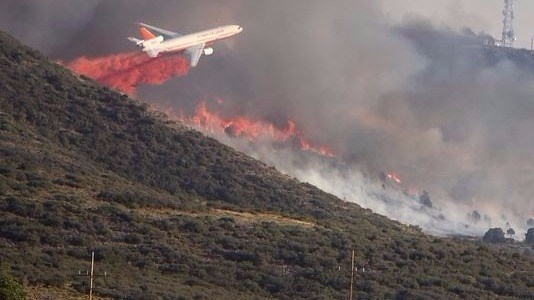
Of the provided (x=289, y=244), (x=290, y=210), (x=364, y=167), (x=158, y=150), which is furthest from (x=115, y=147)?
(x=364, y=167)

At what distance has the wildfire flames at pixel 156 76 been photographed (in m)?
154

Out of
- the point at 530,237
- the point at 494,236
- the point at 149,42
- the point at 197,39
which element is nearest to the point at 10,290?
the point at 149,42

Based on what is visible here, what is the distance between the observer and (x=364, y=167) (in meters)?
176

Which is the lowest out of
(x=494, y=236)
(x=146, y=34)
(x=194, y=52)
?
(x=494, y=236)

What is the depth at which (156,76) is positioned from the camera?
521ft

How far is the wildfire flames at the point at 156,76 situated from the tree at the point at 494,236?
2034 cm

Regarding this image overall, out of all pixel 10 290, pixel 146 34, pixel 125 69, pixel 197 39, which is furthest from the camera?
pixel 197 39

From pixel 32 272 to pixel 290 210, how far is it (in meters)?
37.6

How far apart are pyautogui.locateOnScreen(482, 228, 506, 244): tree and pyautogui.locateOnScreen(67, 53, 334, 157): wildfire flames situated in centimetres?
2034

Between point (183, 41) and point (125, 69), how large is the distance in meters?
5.57

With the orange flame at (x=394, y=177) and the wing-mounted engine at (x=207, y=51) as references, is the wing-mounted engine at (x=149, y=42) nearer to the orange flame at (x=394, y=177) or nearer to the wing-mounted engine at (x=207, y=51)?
the wing-mounted engine at (x=207, y=51)

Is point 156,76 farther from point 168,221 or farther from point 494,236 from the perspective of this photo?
point 168,221

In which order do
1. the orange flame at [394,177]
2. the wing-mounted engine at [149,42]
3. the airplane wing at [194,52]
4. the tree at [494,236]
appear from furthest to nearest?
the orange flame at [394,177]
the airplane wing at [194,52]
the tree at [494,236]
the wing-mounted engine at [149,42]

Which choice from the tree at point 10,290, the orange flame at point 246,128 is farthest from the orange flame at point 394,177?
the tree at point 10,290
